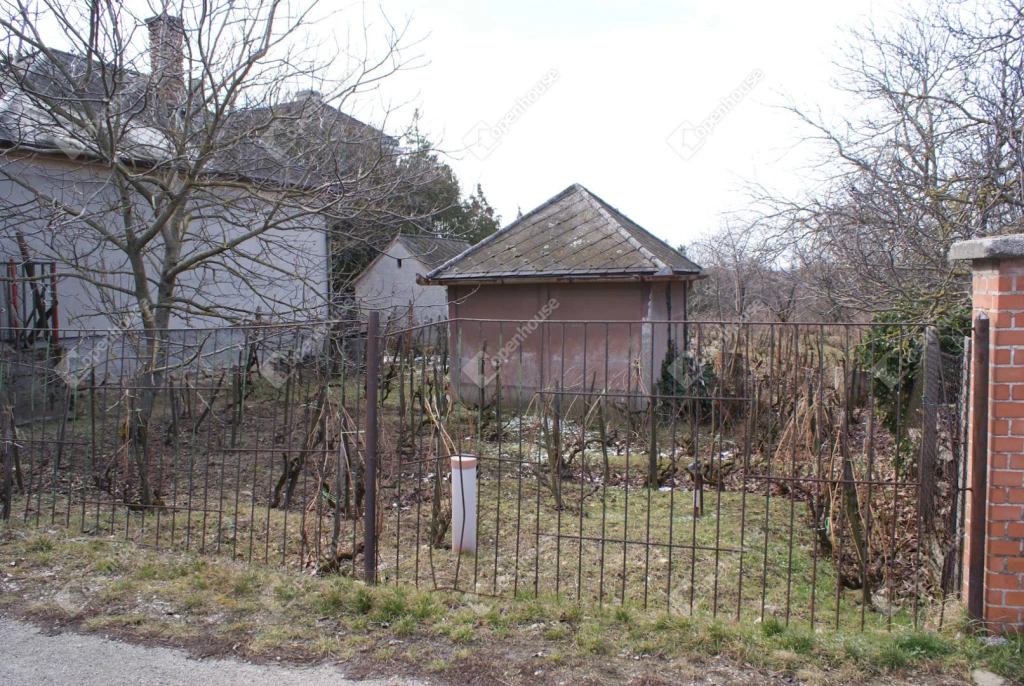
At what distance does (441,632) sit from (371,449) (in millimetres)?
1129

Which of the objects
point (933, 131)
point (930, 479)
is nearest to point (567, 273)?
point (933, 131)

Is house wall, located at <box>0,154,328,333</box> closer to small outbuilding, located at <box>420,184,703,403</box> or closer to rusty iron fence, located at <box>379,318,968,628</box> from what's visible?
rusty iron fence, located at <box>379,318,968,628</box>

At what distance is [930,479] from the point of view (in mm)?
3859

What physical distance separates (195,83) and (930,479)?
26.1ft

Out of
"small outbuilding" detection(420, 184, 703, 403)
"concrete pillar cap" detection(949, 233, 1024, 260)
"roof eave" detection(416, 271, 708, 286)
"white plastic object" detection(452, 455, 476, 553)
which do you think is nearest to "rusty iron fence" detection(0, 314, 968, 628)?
"white plastic object" detection(452, 455, 476, 553)

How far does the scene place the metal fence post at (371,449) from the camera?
4.06 m

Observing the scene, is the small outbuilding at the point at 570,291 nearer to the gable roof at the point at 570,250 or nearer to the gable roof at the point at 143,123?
the gable roof at the point at 570,250

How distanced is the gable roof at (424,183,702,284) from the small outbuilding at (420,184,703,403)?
0.8 inches

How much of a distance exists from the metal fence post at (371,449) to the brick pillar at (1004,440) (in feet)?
10.5

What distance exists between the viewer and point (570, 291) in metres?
11.8

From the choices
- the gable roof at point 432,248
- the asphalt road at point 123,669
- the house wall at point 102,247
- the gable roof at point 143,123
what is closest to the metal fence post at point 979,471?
the asphalt road at point 123,669

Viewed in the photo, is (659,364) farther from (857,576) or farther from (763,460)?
(857,576)

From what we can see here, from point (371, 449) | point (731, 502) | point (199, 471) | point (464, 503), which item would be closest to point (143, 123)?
point (199, 471)

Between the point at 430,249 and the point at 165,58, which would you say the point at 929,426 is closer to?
the point at 165,58
